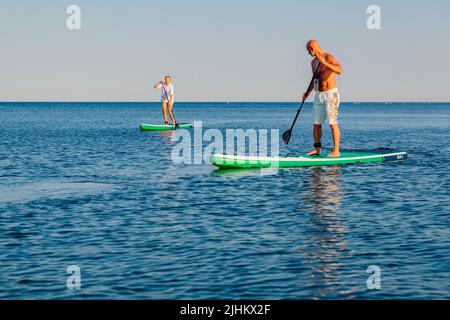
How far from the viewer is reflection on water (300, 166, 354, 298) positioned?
10.6 metres

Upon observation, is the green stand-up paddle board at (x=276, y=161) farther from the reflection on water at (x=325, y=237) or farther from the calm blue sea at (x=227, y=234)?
the reflection on water at (x=325, y=237)

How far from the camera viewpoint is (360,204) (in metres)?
17.5
